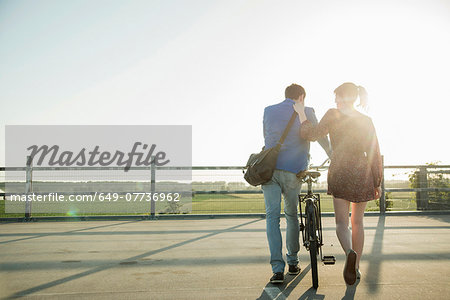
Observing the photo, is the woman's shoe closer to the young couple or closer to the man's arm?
the young couple

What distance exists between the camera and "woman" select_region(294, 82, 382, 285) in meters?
3.51

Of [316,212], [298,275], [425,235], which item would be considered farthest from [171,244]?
[425,235]

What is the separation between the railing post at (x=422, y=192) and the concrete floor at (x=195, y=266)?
11.9 ft

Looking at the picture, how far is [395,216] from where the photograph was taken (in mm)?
10125

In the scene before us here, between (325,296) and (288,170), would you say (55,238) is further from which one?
(325,296)

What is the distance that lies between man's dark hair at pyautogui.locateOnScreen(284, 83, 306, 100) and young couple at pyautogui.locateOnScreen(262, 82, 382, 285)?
2.5 inches

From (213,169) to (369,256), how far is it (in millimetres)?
5650

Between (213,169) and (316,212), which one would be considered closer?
(316,212)

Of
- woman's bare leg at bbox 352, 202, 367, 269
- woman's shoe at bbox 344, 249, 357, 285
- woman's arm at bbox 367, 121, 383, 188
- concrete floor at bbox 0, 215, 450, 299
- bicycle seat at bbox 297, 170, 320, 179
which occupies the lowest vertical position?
concrete floor at bbox 0, 215, 450, 299

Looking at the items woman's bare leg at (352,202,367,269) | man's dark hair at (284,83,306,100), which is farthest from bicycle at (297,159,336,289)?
man's dark hair at (284,83,306,100)

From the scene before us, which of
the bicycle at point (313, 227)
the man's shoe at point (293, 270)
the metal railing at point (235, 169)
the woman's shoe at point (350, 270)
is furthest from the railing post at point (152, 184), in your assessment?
the woman's shoe at point (350, 270)

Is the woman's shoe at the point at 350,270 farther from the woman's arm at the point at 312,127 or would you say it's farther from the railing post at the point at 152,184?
the railing post at the point at 152,184

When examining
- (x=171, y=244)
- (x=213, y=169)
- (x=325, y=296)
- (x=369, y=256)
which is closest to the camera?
(x=325, y=296)

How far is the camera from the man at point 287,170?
12.6 feet
